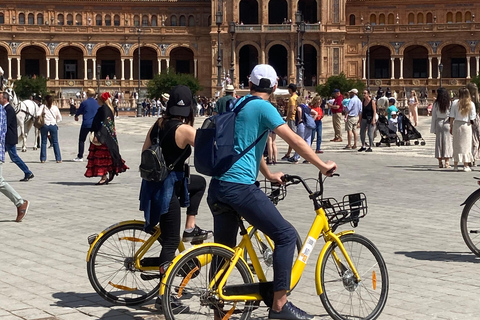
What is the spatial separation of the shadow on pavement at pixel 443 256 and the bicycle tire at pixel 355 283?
231 centimetres

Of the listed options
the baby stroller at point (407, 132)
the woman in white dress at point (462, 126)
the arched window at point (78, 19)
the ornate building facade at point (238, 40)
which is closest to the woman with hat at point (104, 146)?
the woman in white dress at point (462, 126)

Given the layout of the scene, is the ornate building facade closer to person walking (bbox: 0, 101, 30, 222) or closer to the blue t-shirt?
person walking (bbox: 0, 101, 30, 222)

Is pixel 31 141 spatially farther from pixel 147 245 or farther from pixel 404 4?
pixel 404 4

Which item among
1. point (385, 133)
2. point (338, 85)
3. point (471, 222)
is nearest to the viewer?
point (471, 222)

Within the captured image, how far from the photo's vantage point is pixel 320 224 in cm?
573

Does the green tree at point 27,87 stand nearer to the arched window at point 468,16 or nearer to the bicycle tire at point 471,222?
the arched window at point 468,16

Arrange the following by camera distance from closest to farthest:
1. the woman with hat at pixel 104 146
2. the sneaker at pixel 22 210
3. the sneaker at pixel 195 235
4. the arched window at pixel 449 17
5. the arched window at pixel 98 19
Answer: the sneaker at pixel 195 235 → the sneaker at pixel 22 210 → the woman with hat at pixel 104 146 → the arched window at pixel 449 17 → the arched window at pixel 98 19

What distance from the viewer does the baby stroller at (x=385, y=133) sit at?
2584 centimetres

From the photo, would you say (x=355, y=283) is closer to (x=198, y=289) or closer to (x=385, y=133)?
(x=198, y=289)

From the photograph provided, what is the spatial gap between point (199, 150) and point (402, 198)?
310 inches

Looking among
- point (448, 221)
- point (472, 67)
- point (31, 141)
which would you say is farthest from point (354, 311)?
point (472, 67)

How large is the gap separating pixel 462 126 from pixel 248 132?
38.4ft

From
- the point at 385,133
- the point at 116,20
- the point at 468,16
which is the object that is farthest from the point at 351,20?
the point at 385,133

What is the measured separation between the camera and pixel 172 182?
257 inches
